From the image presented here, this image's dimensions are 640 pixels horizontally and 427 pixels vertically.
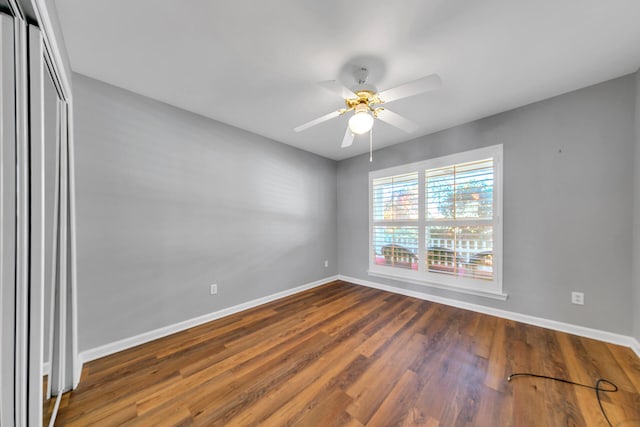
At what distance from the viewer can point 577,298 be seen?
2188 mm

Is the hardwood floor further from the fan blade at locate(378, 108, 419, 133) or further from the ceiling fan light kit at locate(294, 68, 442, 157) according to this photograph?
the fan blade at locate(378, 108, 419, 133)

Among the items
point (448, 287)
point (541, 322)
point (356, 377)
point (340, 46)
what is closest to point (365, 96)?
point (340, 46)

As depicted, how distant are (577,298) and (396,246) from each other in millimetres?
1930

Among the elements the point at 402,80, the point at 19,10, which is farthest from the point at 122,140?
the point at 402,80

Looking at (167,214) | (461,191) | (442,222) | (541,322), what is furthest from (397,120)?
(541,322)

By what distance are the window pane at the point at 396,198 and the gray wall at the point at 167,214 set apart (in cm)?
146

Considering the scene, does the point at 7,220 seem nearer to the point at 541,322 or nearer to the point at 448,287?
the point at 448,287

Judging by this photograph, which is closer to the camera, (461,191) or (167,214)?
(167,214)

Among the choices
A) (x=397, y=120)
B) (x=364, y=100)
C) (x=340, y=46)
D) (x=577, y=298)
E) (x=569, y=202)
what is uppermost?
(x=340, y=46)

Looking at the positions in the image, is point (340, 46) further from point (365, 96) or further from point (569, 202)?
point (569, 202)

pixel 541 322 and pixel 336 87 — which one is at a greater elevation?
pixel 336 87

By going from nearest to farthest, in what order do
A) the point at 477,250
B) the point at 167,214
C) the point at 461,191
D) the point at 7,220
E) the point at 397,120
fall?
the point at 7,220 < the point at 397,120 < the point at 167,214 < the point at 477,250 < the point at 461,191

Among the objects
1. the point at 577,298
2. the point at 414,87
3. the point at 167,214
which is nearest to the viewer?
the point at 414,87

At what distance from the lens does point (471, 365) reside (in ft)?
5.83
